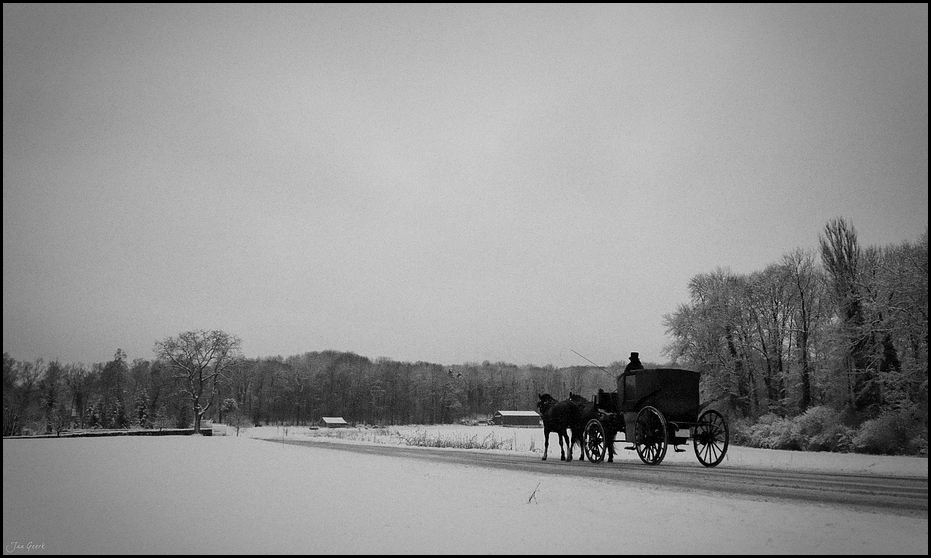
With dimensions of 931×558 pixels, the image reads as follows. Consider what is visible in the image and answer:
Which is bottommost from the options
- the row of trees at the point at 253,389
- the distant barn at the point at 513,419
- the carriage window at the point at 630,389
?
the distant barn at the point at 513,419

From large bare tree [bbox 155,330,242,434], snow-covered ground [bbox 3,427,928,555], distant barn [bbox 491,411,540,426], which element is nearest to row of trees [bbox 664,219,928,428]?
snow-covered ground [bbox 3,427,928,555]

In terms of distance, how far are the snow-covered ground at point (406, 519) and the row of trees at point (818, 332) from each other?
18.7 m

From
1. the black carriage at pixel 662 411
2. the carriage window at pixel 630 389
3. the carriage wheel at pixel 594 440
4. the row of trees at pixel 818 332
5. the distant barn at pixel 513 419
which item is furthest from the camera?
the distant barn at pixel 513 419

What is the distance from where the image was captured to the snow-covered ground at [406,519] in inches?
263

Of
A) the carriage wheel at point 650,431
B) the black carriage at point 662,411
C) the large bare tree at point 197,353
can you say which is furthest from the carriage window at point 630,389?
the large bare tree at point 197,353

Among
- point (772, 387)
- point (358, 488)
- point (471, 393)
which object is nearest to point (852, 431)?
point (772, 387)

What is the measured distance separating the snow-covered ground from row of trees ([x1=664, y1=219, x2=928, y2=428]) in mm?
18694

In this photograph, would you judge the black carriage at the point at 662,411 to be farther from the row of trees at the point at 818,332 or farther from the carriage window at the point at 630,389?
the row of trees at the point at 818,332

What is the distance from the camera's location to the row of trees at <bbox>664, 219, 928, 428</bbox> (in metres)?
23.3

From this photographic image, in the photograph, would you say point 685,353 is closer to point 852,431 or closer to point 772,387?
point 772,387

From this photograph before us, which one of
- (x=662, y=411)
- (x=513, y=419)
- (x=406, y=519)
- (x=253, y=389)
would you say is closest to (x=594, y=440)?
(x=662, y=411)

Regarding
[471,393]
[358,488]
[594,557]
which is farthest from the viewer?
[471,393]

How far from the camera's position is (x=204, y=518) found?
7801 mm

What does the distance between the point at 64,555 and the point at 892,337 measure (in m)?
29.5
